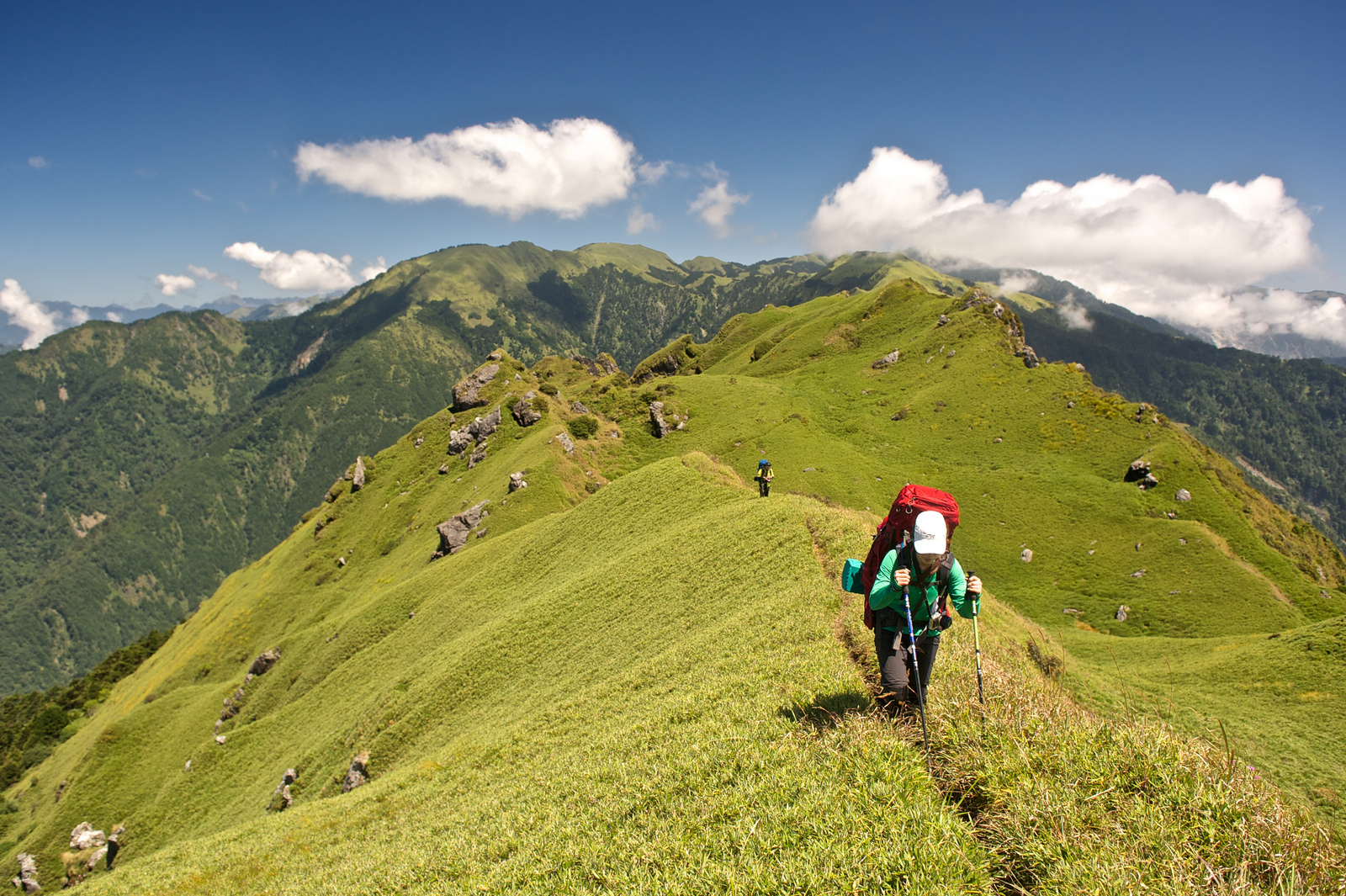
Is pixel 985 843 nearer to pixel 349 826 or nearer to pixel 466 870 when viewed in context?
pixel 466 870

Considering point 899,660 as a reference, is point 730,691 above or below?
below

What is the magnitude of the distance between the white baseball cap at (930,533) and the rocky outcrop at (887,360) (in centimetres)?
10177

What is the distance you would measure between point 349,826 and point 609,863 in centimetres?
1512

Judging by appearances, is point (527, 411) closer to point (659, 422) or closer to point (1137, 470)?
point (659, 422)

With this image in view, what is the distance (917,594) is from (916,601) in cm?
16

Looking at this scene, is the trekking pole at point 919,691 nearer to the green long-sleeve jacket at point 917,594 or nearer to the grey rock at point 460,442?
the green long-sleeve jacket at point 917,594

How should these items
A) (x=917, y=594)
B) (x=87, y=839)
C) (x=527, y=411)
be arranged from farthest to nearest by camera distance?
(x=527, y=411), (x=87, y=839), (x=917, y=594)

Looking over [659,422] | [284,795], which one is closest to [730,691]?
[284,795]

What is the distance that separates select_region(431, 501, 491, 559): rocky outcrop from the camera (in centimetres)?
6231

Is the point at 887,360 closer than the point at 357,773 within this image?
No

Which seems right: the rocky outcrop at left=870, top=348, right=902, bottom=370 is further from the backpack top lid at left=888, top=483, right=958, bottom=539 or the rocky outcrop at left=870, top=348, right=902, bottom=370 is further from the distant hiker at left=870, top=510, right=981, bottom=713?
the distant hiker at left=870, top=510, right=981, bottom=713

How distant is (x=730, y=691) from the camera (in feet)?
45.6

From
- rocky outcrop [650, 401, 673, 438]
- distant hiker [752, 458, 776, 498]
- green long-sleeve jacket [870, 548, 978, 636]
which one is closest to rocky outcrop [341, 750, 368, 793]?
distant hiker [752, 458, 776, 498]

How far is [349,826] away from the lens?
1870 centimetres
